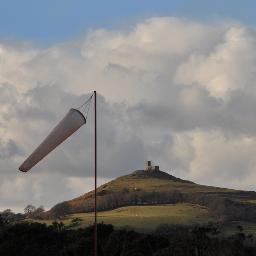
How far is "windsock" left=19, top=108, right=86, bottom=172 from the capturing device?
5053cm

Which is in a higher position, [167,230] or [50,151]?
[167,230]

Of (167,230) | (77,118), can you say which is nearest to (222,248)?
(167,230)

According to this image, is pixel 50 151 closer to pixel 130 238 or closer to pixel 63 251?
pixel 63 251

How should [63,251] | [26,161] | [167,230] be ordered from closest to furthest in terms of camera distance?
[26,161] < [63,251] < [167,230]

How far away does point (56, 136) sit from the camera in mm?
50844

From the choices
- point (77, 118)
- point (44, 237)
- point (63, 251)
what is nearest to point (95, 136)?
point (77, 118)

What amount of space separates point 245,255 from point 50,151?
90.6m

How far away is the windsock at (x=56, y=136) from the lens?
50.5 m

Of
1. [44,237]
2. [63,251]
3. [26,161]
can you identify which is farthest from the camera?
[44,237]

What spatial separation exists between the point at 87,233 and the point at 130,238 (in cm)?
652

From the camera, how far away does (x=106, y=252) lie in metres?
129

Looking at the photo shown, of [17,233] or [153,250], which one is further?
[17,233]

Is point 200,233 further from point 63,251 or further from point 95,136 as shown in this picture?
point 95,136

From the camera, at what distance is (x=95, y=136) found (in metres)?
50.7
